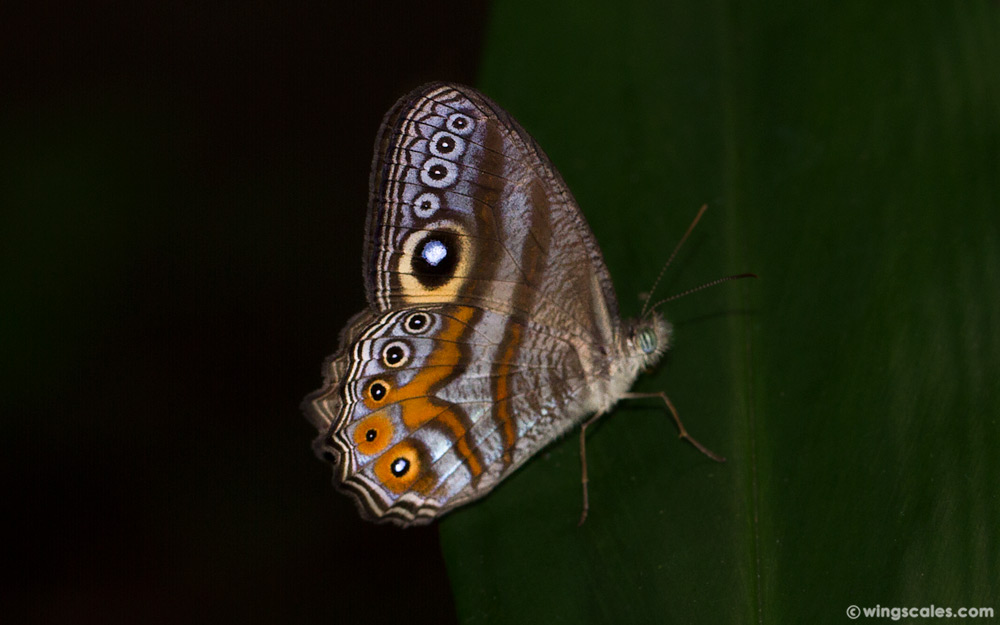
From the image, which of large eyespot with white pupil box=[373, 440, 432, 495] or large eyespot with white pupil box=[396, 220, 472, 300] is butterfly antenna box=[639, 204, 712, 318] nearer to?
large eyespot with white pupil box=[396, 220, 472, 300]

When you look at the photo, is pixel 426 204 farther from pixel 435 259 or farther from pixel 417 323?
pixel 417 323

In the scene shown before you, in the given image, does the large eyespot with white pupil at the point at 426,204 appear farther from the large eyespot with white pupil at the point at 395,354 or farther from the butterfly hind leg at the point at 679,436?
the butterfly hind leg at the point at 679,436

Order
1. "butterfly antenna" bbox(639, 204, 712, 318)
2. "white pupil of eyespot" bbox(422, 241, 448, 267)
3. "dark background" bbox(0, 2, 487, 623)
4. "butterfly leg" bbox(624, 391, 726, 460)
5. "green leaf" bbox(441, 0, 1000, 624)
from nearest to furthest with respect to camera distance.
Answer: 1. "green leaf" bbox(441, 0, 1000, 624)
2. "white pupil of eyespot" bbox(422, 241, 448, 267)
3. "butterfly leg" bbox(624, 391, 726, 460)
4. "butterfly antenna" bbox(639, 204, 712, 318)
5. "dark background" bbox(0, 2, 487, 623)

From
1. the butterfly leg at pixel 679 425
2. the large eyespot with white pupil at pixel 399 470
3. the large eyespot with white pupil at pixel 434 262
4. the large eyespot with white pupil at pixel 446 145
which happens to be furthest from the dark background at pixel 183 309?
the large eyespot with white pupil at pixel 446 145

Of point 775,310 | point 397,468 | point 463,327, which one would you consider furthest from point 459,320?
point 775,310

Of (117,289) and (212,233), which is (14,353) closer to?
(117,289)

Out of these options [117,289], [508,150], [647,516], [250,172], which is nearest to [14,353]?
[117,289]

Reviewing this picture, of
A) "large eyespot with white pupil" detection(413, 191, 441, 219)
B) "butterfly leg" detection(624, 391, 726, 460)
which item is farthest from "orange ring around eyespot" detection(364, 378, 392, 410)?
"butterfly leg" detection(624, 391, 726, 460)
